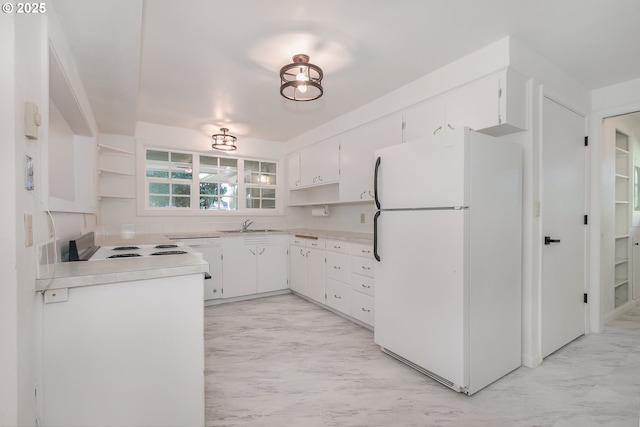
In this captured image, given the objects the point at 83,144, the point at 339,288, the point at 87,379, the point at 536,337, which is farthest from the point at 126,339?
the point at 536,337

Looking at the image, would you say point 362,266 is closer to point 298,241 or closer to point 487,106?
point 298,241

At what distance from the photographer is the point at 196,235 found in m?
3.81

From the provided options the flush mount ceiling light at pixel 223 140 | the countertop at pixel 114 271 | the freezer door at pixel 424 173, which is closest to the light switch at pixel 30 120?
the countertop at pixel 114 271

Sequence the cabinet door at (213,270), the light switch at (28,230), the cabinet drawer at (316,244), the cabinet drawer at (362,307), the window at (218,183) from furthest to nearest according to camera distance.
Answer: the window at (218,183), the cabinet door at (213,270), the cabinet drawer at (316,244), the cabinet drawer at (362,307), the light switch at (28,230)

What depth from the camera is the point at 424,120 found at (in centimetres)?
272

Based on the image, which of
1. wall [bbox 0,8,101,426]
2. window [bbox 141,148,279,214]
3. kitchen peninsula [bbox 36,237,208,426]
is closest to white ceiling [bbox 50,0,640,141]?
wall [bbox 0,8,101,426]

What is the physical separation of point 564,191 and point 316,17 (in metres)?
2.59

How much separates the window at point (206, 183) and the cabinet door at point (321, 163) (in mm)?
782

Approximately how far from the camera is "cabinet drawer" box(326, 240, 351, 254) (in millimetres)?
3322

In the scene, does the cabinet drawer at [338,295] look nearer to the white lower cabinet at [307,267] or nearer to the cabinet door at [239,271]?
the white lower cabinet at [307,267]

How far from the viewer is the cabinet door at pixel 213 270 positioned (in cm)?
383

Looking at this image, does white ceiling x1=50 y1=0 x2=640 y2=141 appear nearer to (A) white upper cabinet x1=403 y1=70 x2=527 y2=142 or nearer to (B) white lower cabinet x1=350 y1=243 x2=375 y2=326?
(A) white upper cabinet x1=403 y1=70 x2=527 y2=142

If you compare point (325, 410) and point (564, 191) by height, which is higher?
point (564, 191)

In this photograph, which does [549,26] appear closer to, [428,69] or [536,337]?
[428,69]
